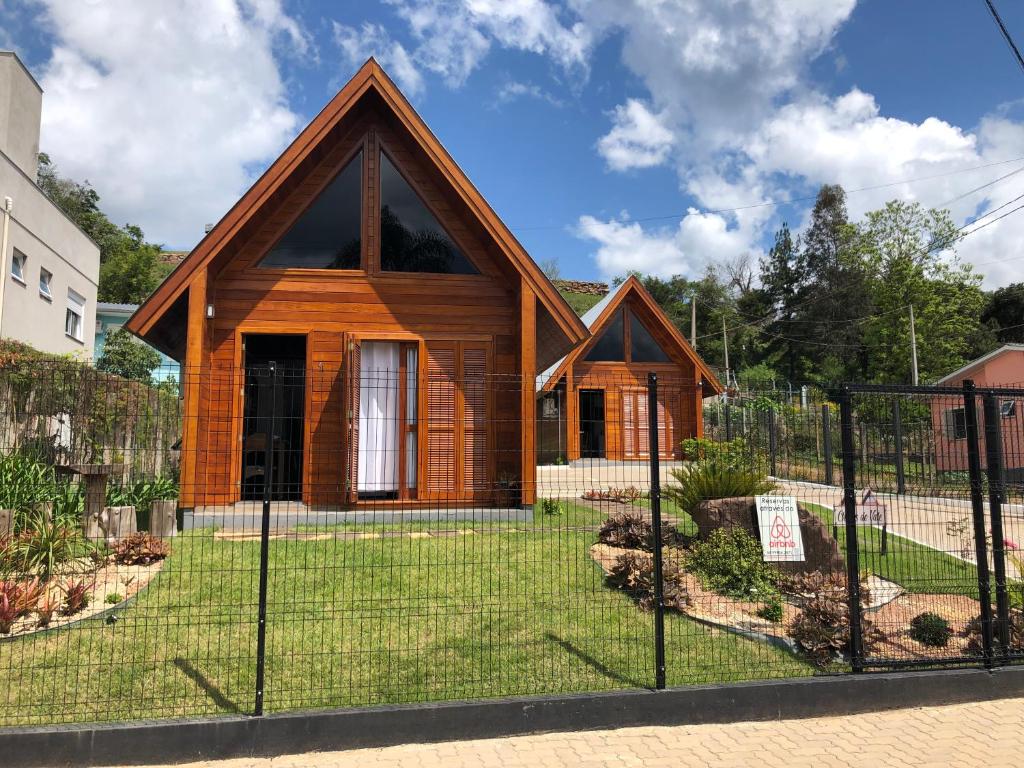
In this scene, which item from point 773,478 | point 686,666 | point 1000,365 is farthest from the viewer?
point 1000,365

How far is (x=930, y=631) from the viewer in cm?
576

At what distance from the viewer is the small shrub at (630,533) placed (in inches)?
303

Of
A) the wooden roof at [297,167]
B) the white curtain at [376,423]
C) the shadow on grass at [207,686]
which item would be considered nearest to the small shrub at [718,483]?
the wooden roof at [297,167]

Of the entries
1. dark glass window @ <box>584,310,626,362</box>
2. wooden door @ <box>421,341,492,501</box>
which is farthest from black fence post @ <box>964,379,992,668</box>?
dark glass window @ <box>584,310,626,362</box>

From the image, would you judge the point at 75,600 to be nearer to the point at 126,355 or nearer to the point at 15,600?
the point at 15,600

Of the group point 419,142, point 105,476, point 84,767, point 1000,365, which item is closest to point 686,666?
point 84,767

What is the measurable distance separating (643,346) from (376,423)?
46.4 feet

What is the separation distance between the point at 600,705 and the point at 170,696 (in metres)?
2.85

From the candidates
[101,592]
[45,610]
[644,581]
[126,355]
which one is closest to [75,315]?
[126,355]

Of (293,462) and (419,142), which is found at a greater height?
(419,142)

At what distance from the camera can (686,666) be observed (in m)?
5.18

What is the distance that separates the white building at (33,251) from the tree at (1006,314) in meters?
51.7

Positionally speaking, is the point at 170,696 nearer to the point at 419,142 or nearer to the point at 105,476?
the point at 105,476

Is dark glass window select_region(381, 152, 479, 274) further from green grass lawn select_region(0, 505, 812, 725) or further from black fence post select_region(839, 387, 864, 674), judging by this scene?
black fence post select_region(839, 387, 864, 674)
